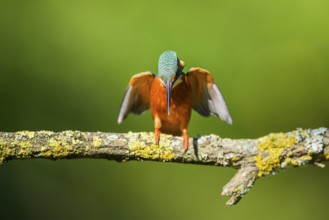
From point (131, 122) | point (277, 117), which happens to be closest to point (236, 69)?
point (277, 117)

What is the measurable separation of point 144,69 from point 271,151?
1.73m

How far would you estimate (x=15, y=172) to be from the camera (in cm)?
498

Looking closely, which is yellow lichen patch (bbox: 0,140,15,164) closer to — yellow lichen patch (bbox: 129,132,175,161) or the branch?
the branch

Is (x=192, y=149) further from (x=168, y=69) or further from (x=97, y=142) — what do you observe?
(x=168, y=69)

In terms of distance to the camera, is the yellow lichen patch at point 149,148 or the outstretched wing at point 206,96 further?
the outstretched wing at point 206,96

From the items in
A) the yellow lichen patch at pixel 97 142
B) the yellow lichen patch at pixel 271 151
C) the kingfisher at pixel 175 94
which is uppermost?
the kingfisher at pixel 175 94

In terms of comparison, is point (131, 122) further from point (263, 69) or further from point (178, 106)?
point (263, 69)

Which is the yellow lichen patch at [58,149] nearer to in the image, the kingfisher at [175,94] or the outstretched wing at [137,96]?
the kingfisher at [175,94]

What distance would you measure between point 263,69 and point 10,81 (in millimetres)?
2293

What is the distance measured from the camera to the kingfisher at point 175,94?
4.20m

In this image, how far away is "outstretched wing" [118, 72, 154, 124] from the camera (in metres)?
4.51

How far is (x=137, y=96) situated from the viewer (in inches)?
188

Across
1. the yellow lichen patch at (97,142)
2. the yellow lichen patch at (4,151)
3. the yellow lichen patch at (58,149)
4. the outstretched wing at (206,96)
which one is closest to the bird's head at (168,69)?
the outstretched wing at (206,96)

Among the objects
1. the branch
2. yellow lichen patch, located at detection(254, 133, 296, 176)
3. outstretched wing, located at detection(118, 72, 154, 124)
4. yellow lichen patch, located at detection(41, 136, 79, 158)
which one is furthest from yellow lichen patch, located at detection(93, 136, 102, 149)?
outstretched wing, located at detection(118, 72, 154, 124)
